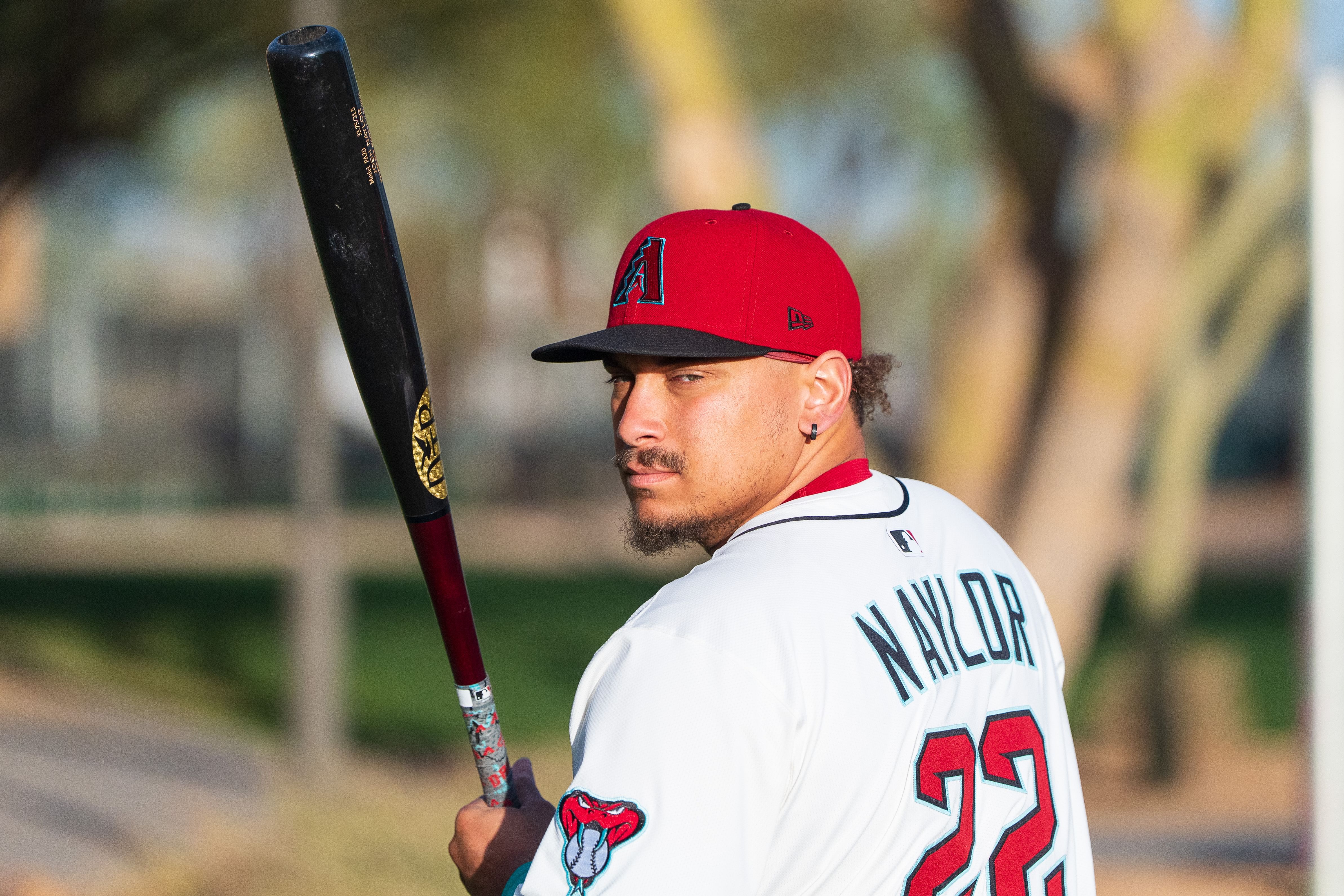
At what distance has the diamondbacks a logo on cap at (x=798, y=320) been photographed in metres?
1.95

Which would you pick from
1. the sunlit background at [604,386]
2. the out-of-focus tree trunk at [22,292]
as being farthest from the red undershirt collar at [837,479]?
the out-of-focus tree trunk at [22,292]

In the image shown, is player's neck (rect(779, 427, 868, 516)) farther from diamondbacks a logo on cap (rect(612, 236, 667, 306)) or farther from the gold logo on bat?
the gold logo on bat

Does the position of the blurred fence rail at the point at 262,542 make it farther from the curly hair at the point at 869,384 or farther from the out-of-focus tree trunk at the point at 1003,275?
the curly hair at the point at 869,384

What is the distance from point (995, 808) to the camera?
1817mm

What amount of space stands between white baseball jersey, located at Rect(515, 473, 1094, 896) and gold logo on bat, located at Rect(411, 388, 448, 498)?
601 mm

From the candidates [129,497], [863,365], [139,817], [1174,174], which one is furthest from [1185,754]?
[129,497]

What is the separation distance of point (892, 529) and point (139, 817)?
6.31 meters

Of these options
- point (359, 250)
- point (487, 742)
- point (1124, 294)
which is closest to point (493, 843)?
point (487, 742)

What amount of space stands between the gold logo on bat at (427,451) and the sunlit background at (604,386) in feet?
6.11

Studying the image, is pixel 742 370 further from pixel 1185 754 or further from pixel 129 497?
pixel 129 497

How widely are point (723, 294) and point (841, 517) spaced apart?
339 mm

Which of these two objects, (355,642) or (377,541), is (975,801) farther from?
(377,541)

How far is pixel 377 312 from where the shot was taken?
2.19 m

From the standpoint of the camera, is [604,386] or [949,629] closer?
[949,629]
